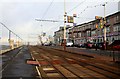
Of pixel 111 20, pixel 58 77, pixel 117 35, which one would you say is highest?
pixel 111 20

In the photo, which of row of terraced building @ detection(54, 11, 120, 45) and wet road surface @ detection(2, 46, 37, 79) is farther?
row of terraced building @ detection(54, 11, 120, 45)

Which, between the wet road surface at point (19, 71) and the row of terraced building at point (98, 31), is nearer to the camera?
the wet road surface at point (19, 71)

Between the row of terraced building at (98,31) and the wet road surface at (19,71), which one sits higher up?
the row of terraced building at (98,31)

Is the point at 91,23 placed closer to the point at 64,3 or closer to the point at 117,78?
the point at 64,3

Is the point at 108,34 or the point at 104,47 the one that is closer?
the point at 104,47

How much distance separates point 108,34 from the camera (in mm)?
83500

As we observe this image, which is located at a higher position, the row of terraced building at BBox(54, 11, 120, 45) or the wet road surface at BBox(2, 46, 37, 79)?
the row of terraced building at BBox(54, 11, 120, 45)

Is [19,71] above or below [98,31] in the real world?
below

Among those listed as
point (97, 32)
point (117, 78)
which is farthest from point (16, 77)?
point (97, 32)

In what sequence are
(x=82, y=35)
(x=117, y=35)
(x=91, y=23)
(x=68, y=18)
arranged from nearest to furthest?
(x=68, y=18) < (x=117, y=35) < (x=91, y=23) < (x=82, y=35)

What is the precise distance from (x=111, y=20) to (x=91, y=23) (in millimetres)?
28028

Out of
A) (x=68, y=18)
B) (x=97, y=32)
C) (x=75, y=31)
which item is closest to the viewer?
(x=68, y=18)

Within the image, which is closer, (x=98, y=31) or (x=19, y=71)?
(x=19, y=71)

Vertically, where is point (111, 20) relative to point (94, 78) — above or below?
above
